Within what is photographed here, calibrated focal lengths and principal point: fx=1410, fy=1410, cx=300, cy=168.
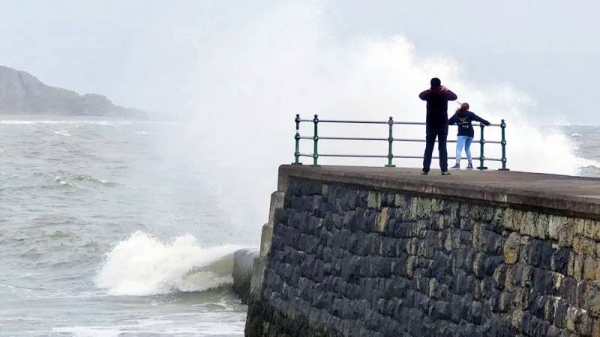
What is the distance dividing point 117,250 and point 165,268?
332 cm

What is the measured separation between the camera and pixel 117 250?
2903 cm

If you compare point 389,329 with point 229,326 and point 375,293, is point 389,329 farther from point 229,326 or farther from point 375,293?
point 229,326

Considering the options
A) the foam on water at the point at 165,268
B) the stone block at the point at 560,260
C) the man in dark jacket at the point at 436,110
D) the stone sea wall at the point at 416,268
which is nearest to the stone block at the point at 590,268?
the stone sea wall at the point at 416,268

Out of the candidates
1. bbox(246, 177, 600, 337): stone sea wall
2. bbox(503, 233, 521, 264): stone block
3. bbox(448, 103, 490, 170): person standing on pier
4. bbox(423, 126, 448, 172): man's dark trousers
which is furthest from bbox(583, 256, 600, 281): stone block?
bbox(448, 103, 490, 170): person standing on pier

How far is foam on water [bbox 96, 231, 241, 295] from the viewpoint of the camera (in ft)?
80.3

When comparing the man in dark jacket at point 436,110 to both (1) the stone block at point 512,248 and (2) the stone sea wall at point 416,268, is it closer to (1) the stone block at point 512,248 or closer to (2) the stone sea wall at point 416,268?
(2) the stone sea wall at point 416,268

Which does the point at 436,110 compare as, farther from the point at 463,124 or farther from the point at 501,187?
the point at 463,124

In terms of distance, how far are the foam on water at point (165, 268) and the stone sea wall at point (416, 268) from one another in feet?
25.4

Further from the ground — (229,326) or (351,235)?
(351,235)

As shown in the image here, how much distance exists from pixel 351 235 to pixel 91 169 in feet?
148

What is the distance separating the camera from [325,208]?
14719mm

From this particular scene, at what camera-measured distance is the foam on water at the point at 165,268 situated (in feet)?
80.3

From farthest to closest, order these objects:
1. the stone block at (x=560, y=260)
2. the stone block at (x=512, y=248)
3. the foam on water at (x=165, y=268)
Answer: the foam on water at (x=165, y=268) < the stone block at (x=512, y=248) < the stone block at (x=560, y=260)

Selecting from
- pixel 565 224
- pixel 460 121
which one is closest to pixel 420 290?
pixel 565 224
